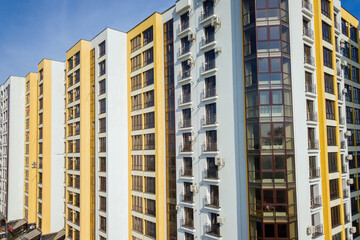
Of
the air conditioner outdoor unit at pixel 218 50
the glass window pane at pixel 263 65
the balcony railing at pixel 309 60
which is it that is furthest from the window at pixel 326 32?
the air conditioner outdoor unit at pixel 218 50

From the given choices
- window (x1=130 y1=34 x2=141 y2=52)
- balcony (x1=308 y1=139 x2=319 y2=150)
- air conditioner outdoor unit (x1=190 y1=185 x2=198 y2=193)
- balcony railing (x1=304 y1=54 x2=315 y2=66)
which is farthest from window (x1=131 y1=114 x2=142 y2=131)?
balcony railing (x1=304 y1=54 x2=315 y2=66)

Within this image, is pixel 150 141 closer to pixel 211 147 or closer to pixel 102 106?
pixel 211 147

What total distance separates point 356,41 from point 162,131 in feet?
80.0

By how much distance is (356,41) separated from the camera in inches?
1184

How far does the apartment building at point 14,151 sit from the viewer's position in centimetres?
4969

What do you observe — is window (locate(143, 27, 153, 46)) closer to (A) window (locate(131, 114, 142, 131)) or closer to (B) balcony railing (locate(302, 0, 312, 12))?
(A) window (locate(131, 114, 142, 131))

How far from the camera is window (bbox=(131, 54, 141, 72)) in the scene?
30.0 meters

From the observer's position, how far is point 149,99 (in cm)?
2838

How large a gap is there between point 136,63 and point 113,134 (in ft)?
28.2

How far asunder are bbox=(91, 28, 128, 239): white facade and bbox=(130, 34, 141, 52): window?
130 cm

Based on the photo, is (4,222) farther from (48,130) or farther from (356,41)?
(356,41)

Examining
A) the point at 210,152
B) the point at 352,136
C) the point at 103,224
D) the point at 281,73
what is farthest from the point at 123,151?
the point at 352,136

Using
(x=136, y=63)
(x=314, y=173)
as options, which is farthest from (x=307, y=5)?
(x=136, y=63)

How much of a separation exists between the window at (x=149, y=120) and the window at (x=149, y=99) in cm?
97
